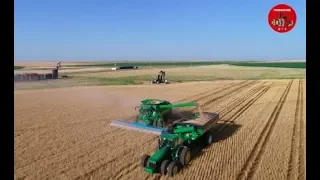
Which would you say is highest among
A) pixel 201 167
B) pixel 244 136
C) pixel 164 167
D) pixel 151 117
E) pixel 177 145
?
pixel 151 117

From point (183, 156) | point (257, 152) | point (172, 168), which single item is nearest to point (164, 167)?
point (172, 168)

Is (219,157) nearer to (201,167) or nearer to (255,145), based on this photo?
(201,167)

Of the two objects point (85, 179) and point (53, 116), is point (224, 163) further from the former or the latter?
point (53, 116)

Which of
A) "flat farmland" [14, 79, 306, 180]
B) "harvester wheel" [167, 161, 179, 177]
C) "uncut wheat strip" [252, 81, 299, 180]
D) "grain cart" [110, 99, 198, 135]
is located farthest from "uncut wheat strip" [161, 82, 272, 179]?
"grain cart" [110, 99, 198, 135]

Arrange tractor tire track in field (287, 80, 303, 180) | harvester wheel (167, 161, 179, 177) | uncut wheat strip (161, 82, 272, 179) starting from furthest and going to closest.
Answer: tractor tire track in field (287, 80, 303, 180) → uncut wheat strip (161, 82, 272, 179) → harvester wheel (167, 161, 179, 177)

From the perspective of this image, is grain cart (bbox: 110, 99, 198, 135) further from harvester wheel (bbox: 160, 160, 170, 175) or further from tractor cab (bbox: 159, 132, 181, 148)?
harvester wheel (bbox: 160, 160, 170, 175)
